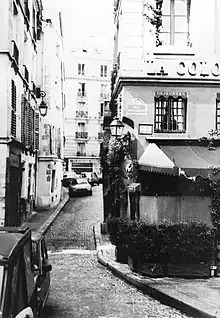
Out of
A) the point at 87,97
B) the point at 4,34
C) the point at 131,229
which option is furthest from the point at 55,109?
the point at 87,97

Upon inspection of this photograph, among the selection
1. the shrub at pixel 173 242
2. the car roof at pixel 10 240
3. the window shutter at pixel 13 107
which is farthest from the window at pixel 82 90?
the car roof at pixel 10 240

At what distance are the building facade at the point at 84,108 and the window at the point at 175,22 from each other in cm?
4656

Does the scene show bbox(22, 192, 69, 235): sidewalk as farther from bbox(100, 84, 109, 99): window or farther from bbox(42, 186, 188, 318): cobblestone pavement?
bbox(100, 84, 109, 99): window

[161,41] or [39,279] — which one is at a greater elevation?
[161,41]

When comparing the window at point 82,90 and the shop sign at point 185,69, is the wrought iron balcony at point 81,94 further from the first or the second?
the shop sign at point 185,69

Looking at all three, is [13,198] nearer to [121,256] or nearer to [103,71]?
[121,256]

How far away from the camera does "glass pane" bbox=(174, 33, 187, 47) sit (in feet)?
54.6

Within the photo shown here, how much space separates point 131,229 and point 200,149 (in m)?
3.46

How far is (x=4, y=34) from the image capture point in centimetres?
1870

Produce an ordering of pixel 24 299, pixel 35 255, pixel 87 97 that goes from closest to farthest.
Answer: pixel 24 299, pixel 35 255, pixel 87 97

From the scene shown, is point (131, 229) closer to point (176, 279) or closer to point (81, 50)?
point (176, 279)

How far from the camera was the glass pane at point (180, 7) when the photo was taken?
16.8 metres

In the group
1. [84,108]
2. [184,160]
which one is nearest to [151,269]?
[184,160]

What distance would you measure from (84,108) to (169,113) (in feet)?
158
